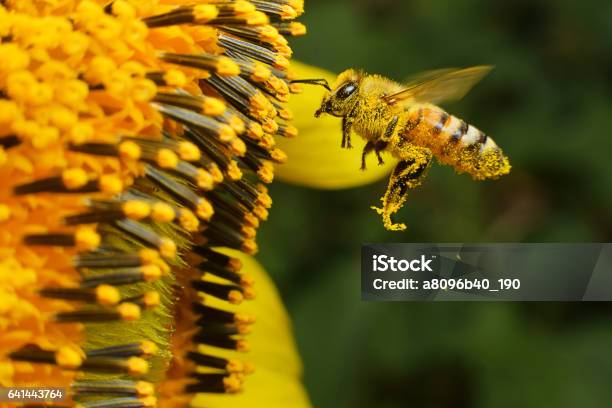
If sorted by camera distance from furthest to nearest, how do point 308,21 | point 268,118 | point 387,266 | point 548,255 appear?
point 308,21, point 548,255, point 387,266, point 268,118

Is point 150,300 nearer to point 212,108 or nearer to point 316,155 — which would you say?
point 212,108

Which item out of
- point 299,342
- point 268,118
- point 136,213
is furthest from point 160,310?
point 299,342

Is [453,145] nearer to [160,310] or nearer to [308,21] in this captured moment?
[160,310]

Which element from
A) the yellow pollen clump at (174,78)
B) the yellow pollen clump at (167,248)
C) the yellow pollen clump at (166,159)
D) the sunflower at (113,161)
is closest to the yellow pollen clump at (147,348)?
the sunflower at (113,161)

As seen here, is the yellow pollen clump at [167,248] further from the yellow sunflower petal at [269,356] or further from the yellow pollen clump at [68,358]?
the yellow sunflower petal at [269,356]

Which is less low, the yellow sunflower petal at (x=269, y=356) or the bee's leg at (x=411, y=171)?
the bee's leg at (x=411, y=171)

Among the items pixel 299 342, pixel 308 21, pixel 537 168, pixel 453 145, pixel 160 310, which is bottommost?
pixel 160 310
